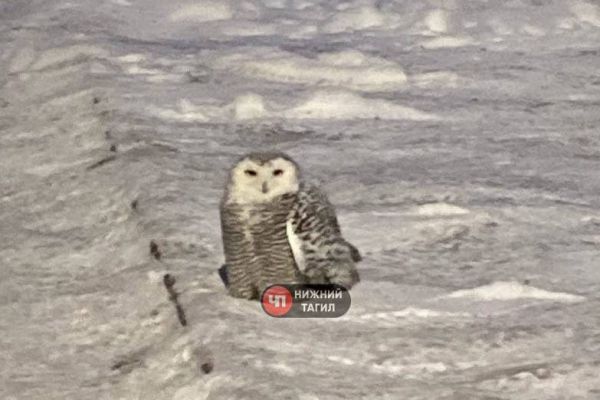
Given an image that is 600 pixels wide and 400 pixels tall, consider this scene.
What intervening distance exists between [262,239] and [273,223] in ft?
0.13

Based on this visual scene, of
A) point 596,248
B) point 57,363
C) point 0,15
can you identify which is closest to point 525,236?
point 596,248

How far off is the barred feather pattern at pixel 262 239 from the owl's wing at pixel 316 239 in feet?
0.06

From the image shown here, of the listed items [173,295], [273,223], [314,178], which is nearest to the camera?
[273,223]

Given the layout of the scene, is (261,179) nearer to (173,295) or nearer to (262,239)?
(262,239)

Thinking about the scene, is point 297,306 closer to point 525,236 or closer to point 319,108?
point 525,236

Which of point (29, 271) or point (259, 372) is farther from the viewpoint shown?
point (29, 271)

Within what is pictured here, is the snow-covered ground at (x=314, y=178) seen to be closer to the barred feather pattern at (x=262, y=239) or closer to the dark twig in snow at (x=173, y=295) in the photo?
the dark twig in snow at (x=173, y=295)

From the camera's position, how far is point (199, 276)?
9.01 ft

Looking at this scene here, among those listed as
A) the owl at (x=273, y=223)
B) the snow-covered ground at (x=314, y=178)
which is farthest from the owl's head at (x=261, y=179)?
the snow-covered ground at (x=314, y=178)

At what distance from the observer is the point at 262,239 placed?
2377mm

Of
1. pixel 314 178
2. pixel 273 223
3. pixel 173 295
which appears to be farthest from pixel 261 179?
pixel 314 178

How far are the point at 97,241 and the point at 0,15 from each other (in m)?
2.70

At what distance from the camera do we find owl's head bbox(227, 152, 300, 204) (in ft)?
7.77

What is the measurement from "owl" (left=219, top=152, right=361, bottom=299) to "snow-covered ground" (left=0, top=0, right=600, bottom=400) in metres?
0.14
